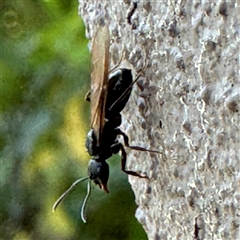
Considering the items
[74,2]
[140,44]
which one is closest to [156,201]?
[140,44]

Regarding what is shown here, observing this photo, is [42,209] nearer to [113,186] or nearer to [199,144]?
[113,186]

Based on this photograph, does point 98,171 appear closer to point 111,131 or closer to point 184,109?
point 111,131

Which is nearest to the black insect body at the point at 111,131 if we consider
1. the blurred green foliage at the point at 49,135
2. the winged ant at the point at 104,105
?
the winged ant at the point at 104,105

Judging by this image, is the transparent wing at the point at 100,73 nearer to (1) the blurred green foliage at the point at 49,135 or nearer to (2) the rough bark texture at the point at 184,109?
(2) the rough bark texture at the point at 184,109

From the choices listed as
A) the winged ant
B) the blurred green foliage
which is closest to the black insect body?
the winged ant

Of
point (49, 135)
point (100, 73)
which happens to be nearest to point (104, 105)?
point (100, 73)

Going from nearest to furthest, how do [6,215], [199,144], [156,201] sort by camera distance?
[199,144], [156,201], [6,215]
